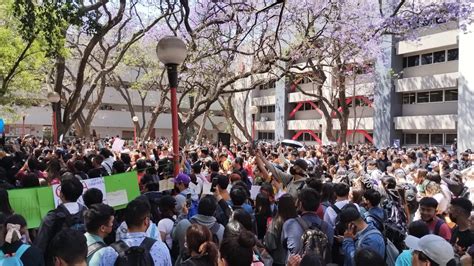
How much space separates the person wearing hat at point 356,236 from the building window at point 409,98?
1251 inches

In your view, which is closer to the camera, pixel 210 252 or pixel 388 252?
pixel 210 252

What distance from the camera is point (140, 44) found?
3259 cm

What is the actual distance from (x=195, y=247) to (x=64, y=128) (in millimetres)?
10278

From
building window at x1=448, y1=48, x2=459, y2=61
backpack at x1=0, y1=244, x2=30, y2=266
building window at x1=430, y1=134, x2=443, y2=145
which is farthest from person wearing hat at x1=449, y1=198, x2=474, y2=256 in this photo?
building window at x1=430, y1=134, x2=443, y2=145

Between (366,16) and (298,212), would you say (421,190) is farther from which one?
(366,16)

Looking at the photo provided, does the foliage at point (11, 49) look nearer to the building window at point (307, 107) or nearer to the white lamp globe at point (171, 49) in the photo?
the white lamp globe at point (171, 49)

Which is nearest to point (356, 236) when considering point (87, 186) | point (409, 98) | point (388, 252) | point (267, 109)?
point (388, 252)

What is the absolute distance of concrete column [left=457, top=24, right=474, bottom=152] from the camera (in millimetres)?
26703

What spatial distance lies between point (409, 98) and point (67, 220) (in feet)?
109

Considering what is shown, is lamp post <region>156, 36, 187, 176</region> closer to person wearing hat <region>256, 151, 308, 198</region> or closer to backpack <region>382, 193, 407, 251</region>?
person wearing hat <region>256, 151, 308, 198</region>

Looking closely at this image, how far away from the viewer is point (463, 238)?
4.87 m

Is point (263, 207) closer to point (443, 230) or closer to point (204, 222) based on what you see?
point (204, 222)

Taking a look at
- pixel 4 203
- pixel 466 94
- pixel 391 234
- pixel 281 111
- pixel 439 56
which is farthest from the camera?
pixel 281 111

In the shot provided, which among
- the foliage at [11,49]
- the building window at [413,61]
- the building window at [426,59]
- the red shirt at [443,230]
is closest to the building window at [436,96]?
the building window at [426,59]
